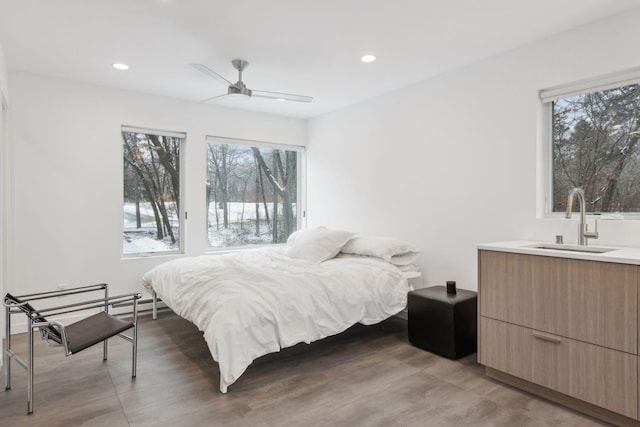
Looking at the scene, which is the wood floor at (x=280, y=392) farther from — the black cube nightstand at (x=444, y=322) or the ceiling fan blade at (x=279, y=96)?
the ceiling fan blade at (x=279, y=96)

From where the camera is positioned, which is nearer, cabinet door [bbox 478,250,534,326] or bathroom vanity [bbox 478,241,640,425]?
bathroom vanity [bbox 478,241,640,425]

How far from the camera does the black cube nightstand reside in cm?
286

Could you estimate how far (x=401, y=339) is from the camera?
336 cm

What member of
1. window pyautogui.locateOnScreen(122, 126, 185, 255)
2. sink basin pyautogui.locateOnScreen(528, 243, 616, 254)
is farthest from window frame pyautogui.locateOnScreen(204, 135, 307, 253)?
sink basin pyautogui.locateOnScreen(528, 243, 616, 254)

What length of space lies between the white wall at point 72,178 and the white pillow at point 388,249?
2.31 meters

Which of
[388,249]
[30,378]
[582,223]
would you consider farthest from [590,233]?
[30,378]

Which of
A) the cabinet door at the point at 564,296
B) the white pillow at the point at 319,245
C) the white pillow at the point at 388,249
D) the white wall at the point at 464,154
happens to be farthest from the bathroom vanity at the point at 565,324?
the white pillow at the point at 319,245

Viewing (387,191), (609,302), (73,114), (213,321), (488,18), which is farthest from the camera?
(387,191)

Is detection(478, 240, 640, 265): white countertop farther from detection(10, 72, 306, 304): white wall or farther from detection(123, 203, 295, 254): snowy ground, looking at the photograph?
detection(10, 72, 306, 304): white wall

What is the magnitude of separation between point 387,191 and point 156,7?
9.17ft

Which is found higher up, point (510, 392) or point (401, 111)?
point (401, 111)

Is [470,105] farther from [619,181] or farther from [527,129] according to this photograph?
[619,181]

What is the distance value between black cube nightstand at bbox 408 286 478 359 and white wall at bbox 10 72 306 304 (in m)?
2.93

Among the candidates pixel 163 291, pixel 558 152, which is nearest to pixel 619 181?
pixel 558 152
